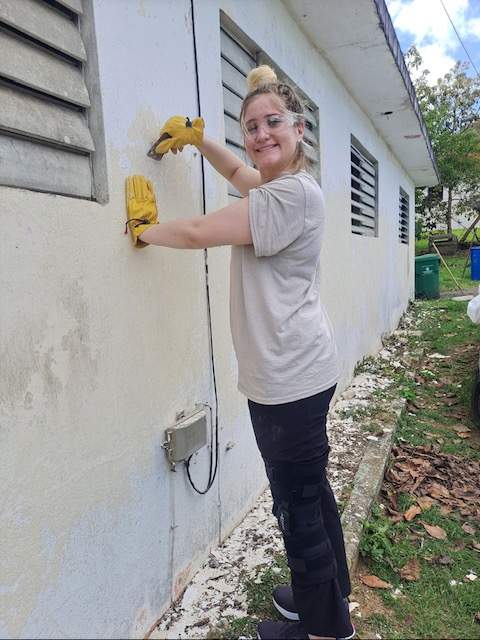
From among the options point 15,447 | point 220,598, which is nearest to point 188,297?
point 15,447

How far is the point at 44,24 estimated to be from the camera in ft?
4.67

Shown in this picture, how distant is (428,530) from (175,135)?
252cm

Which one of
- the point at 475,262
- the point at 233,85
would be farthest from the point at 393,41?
the point at 475,262

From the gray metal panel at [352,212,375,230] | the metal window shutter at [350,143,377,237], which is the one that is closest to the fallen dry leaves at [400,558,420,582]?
the metal window shutter at [350,143,377,237]

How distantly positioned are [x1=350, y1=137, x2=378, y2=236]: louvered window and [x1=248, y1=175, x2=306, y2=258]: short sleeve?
14.1 ft

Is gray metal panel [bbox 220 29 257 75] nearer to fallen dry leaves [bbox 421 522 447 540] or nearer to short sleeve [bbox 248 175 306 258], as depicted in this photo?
short sleeve [bbox 248 175 306 258]

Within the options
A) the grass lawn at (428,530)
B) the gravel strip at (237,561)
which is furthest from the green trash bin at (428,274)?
the gravel strip at (237,561)

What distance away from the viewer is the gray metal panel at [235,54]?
2.63 metres

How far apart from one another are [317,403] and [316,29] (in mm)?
3312

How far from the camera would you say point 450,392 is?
16.8 feet

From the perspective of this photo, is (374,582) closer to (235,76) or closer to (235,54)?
(235,76)

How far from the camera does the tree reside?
60.5ft

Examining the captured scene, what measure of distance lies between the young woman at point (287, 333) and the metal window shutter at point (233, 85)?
3.12ft

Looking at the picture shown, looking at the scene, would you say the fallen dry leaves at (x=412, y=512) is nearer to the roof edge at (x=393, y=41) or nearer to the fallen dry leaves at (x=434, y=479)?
the fallen dry leaves at (x=434, y=479)
